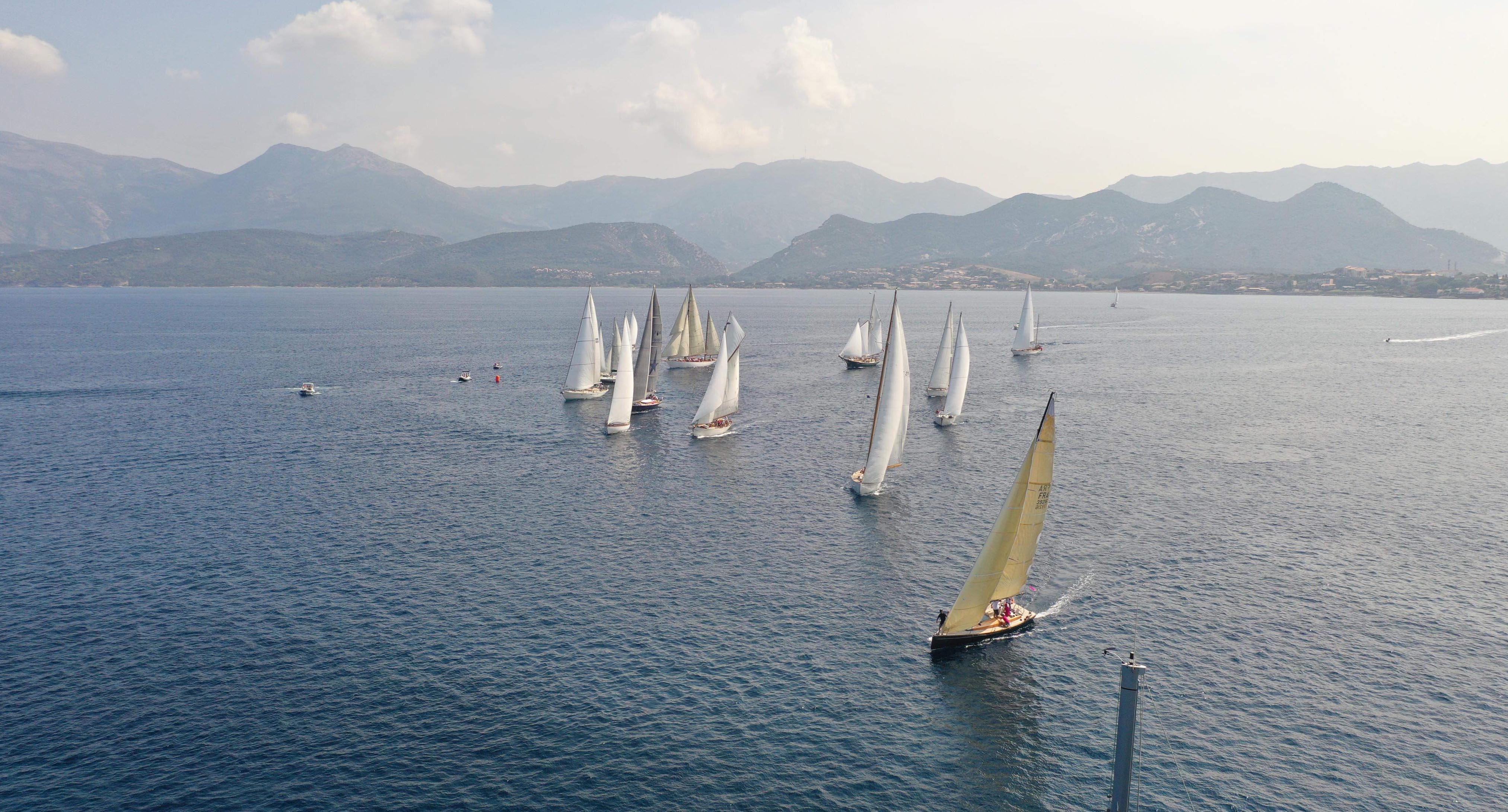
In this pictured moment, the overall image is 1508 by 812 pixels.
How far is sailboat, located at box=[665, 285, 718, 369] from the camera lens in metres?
191

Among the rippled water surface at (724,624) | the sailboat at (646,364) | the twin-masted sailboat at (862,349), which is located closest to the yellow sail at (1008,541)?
the rippled water surface at (724,624)

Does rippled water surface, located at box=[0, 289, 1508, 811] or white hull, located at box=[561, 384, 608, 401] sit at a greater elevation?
white hull, located at box=[561, 384, 608, 401]

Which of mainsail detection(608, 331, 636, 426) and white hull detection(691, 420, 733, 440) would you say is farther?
mainsail detection(608, 331, 636, 426)

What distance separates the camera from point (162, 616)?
58.6 metres

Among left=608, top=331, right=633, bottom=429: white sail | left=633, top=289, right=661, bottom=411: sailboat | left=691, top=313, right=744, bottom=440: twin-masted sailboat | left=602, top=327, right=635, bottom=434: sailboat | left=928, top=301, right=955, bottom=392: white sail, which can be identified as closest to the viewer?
left=691, top=313, right=744, bottom=440: twin-masted sailboat

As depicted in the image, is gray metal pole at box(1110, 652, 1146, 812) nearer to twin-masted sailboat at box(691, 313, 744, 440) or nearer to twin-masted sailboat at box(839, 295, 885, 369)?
twin-masted sailboat at box(691, 313, 744, 440)

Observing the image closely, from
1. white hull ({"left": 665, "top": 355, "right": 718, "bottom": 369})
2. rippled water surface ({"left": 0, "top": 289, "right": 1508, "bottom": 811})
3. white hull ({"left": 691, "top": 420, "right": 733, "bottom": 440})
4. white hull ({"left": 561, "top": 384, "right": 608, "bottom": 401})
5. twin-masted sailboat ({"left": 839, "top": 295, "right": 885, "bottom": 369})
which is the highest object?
twin-masted sailboat ({"left": 839, "top": 295, "right": 885, "bottom": 369})

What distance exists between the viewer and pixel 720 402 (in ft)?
385

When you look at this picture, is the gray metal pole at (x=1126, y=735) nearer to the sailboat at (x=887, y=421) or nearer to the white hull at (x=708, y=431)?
the sailboat at (x=887, y=421)

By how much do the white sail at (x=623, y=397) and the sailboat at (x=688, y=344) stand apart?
68904 mm

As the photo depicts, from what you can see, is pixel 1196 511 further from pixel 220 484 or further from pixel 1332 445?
pixel 220 484

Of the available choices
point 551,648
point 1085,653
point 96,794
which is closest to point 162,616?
point 96,794

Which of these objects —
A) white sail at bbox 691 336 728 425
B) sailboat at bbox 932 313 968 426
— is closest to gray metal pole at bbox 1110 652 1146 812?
white sail at bbox 691 336 728 425

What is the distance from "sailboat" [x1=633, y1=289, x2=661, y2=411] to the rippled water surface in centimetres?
1901
